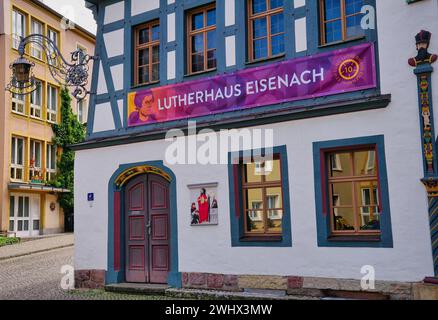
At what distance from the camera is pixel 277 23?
32.4 feet

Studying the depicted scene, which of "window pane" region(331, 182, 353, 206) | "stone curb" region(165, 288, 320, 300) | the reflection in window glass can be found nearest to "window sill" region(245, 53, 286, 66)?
the reflection in window glass

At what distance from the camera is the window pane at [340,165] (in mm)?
8891

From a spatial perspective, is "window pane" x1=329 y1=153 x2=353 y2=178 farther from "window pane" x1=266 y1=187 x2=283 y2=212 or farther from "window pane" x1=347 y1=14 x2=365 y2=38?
"window pane" x1=347 y1=14 x2=365 y2=38

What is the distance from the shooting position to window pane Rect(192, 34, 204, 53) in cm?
1087

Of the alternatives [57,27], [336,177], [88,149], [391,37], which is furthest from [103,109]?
[57,27]

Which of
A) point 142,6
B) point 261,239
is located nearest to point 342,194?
point 261,239

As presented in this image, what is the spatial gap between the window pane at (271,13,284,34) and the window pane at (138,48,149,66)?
309 centimetres

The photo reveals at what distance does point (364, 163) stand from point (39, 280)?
847 centimetres

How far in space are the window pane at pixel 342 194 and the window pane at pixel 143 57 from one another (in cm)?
515

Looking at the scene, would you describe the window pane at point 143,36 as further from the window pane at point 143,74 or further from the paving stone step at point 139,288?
the paving stone step at point 139,288

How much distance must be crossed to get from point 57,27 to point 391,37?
885 inches

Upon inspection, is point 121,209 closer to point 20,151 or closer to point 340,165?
point 340,165

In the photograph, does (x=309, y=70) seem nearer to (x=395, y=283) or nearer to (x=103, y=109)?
(x=395, y=283)
